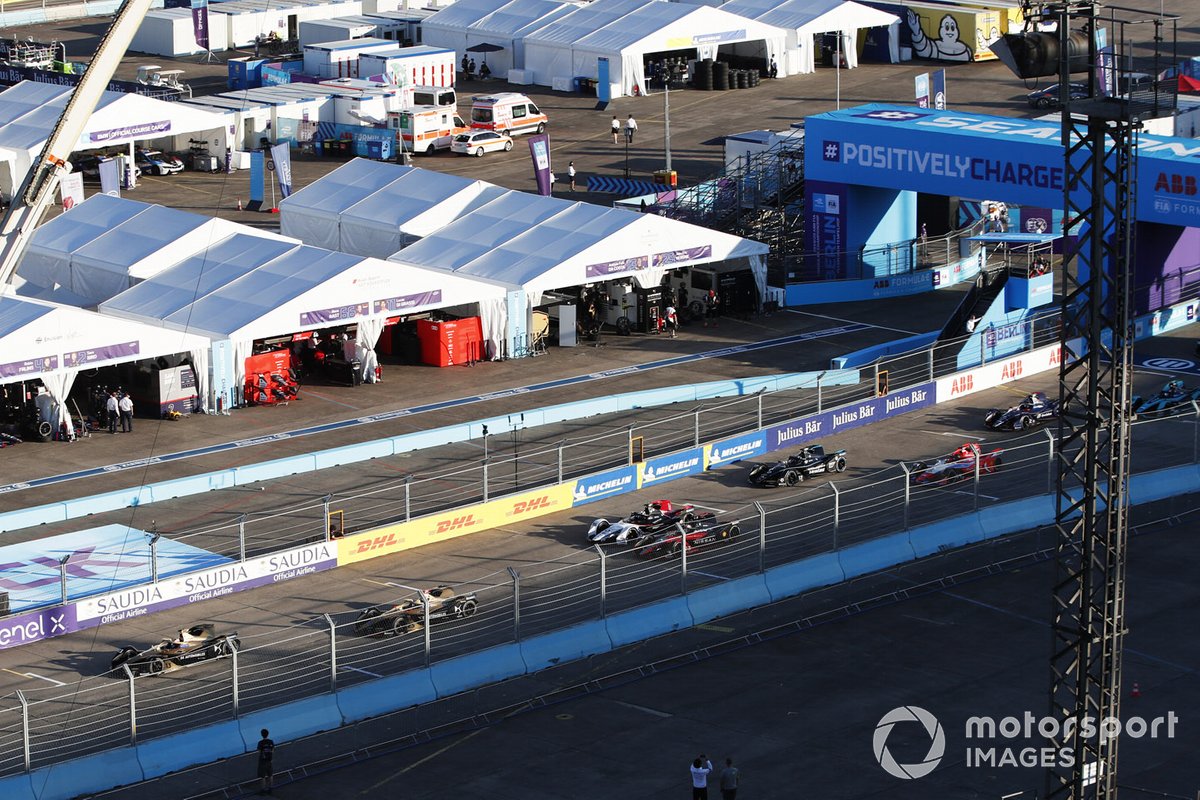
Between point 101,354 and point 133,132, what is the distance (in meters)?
29.0

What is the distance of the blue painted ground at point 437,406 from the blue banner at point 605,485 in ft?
25.6

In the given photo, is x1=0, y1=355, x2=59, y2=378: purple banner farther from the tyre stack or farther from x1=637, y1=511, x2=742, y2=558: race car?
the tyre stack

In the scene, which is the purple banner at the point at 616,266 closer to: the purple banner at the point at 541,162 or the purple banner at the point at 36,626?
the purple banner at the point at 541,162

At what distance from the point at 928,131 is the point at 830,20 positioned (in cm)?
3344

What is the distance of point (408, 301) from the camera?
53125mm

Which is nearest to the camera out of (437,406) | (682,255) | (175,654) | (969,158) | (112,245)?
(175,654)

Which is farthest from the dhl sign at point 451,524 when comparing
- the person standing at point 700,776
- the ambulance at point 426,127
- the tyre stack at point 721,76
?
the tyre stack at point 721,76

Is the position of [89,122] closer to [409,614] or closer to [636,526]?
[636,526]

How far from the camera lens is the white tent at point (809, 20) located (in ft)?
301

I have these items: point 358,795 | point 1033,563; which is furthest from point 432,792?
point 1033,563

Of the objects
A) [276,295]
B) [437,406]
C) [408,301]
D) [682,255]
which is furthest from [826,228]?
[276,295]

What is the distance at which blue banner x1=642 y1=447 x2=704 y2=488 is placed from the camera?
45.0m

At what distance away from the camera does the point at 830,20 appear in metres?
91.8

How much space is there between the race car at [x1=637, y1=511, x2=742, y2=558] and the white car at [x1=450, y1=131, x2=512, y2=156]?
41.5 meters
